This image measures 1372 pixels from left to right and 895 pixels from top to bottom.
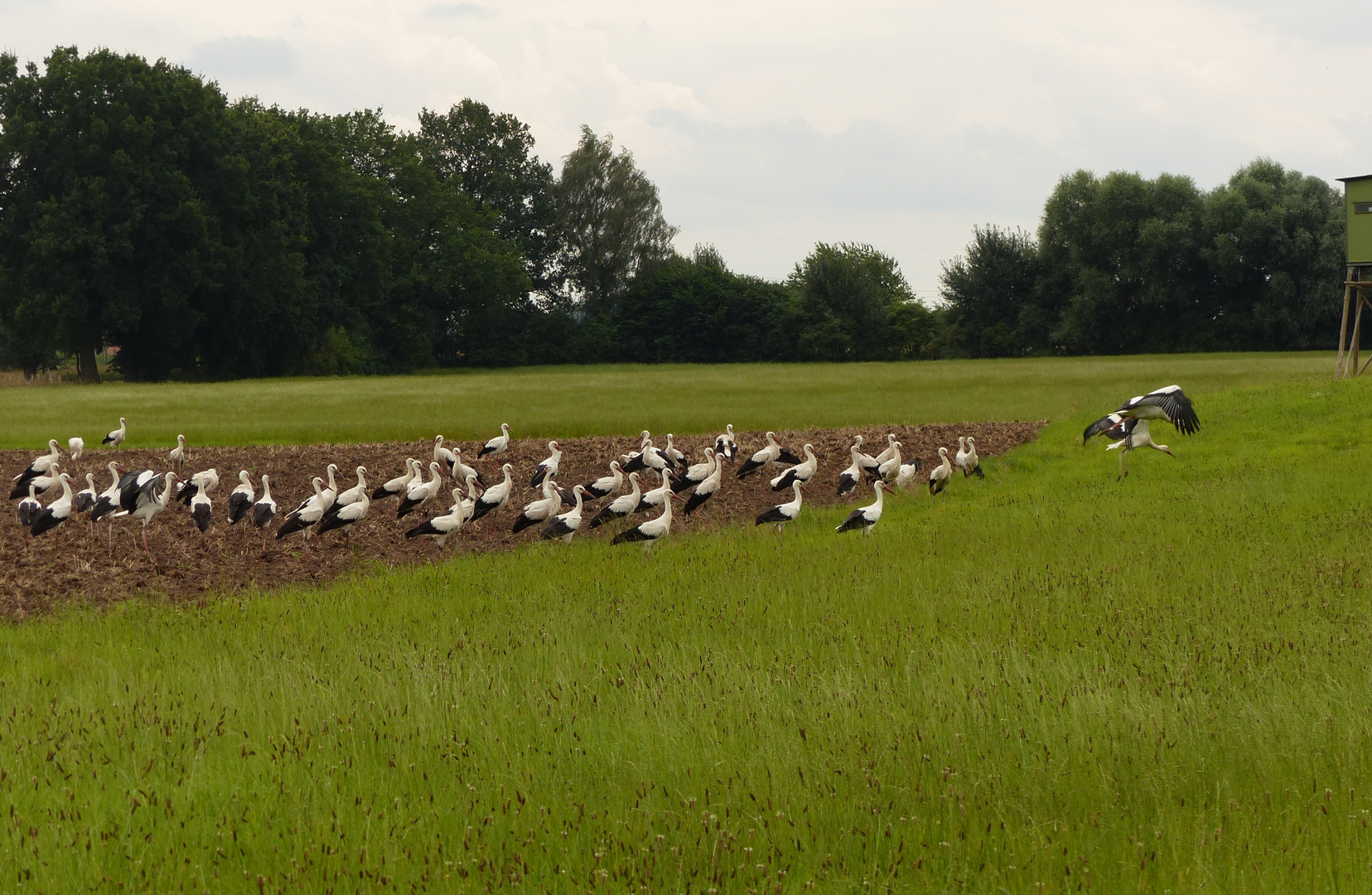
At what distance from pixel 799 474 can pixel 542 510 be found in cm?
482

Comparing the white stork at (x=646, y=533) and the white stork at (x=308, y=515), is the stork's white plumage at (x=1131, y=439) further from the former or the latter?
the white stork at (x=308, y=515)

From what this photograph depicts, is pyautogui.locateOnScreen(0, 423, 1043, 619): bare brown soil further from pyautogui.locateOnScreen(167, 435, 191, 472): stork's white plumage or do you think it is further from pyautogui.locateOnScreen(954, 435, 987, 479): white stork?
pyautogui.locateOnScreen(954, 435, 987, 479): white stork

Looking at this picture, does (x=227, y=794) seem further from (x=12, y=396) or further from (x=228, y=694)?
(x=12, y=396)

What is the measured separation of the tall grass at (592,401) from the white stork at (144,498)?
32.9 ft

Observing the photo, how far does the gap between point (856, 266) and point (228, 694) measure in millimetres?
86736

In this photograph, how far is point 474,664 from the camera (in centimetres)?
861

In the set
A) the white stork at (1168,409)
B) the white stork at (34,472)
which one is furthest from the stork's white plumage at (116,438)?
the white stork at (1168,409)

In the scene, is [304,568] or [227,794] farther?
[304,568]

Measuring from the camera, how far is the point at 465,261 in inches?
3440

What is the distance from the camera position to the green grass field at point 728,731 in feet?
17.5

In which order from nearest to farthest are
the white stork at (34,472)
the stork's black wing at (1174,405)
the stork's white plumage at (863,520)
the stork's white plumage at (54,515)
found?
the stork's white plumage at (863,520)
the stork's white plumage at (54,515)
the stork's black wing at (1174,405)
the white stork at (34,472)

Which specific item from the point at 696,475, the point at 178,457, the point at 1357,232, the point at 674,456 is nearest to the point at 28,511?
the point at 178,457

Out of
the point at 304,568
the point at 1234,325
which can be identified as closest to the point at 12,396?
the point at 304,568

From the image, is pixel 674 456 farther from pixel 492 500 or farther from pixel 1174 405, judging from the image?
pixel 1174 405
